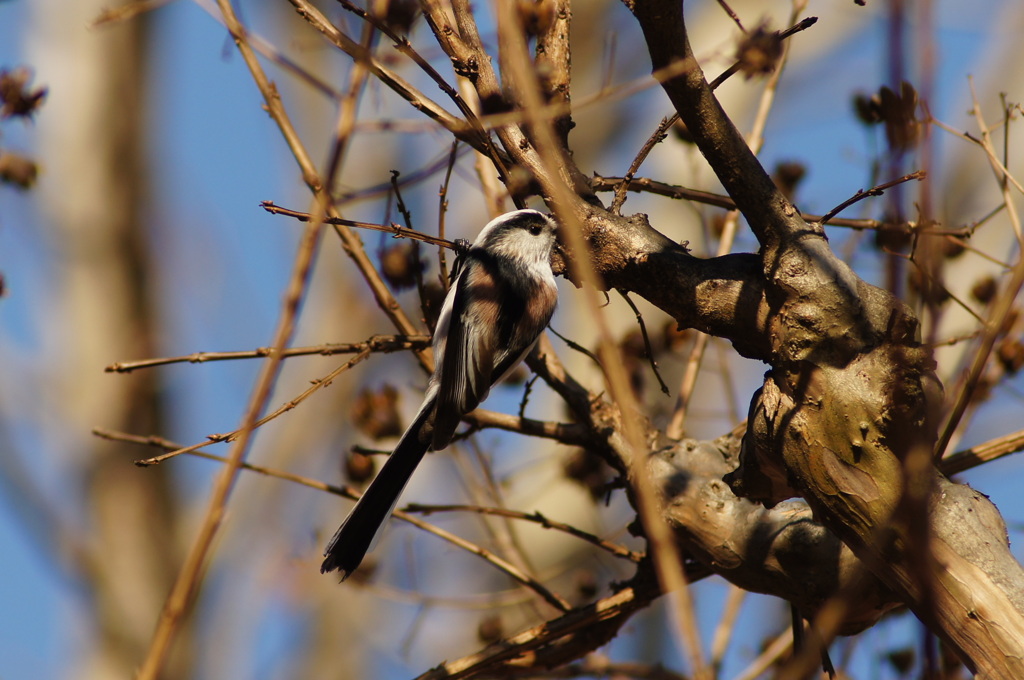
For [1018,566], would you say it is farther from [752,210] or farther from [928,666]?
[928,666]

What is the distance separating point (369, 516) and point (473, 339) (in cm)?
51

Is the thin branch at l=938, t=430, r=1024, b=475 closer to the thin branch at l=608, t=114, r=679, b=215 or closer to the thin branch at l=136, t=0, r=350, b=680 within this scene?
the thin branch at l=608, t=114, r=679, b=215

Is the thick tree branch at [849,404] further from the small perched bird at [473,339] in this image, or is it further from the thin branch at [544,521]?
the small perched bird at [473,339]

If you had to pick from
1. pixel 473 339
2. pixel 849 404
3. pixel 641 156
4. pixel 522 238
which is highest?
pixel 522 238

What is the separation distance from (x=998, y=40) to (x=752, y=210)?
4563 millimetres

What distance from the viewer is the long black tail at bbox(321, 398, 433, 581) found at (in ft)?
6.51

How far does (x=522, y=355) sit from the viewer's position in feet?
7.04

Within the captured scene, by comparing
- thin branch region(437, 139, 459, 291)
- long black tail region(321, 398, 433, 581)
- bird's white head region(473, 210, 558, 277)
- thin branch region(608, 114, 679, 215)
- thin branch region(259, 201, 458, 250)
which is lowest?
long black tail region(321, 398, 433, 581)

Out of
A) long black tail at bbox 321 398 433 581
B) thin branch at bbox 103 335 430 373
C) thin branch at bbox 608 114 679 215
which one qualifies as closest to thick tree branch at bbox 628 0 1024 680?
thin branch at bbox 608 114 679 215

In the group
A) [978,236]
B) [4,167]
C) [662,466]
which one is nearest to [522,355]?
[662,466]

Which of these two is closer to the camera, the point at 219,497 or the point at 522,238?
the point at 219,497

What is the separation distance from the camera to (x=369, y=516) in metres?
2.03

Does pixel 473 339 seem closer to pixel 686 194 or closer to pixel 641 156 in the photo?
pixel 686 194

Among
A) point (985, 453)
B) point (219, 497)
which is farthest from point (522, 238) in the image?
point (219, 497)
